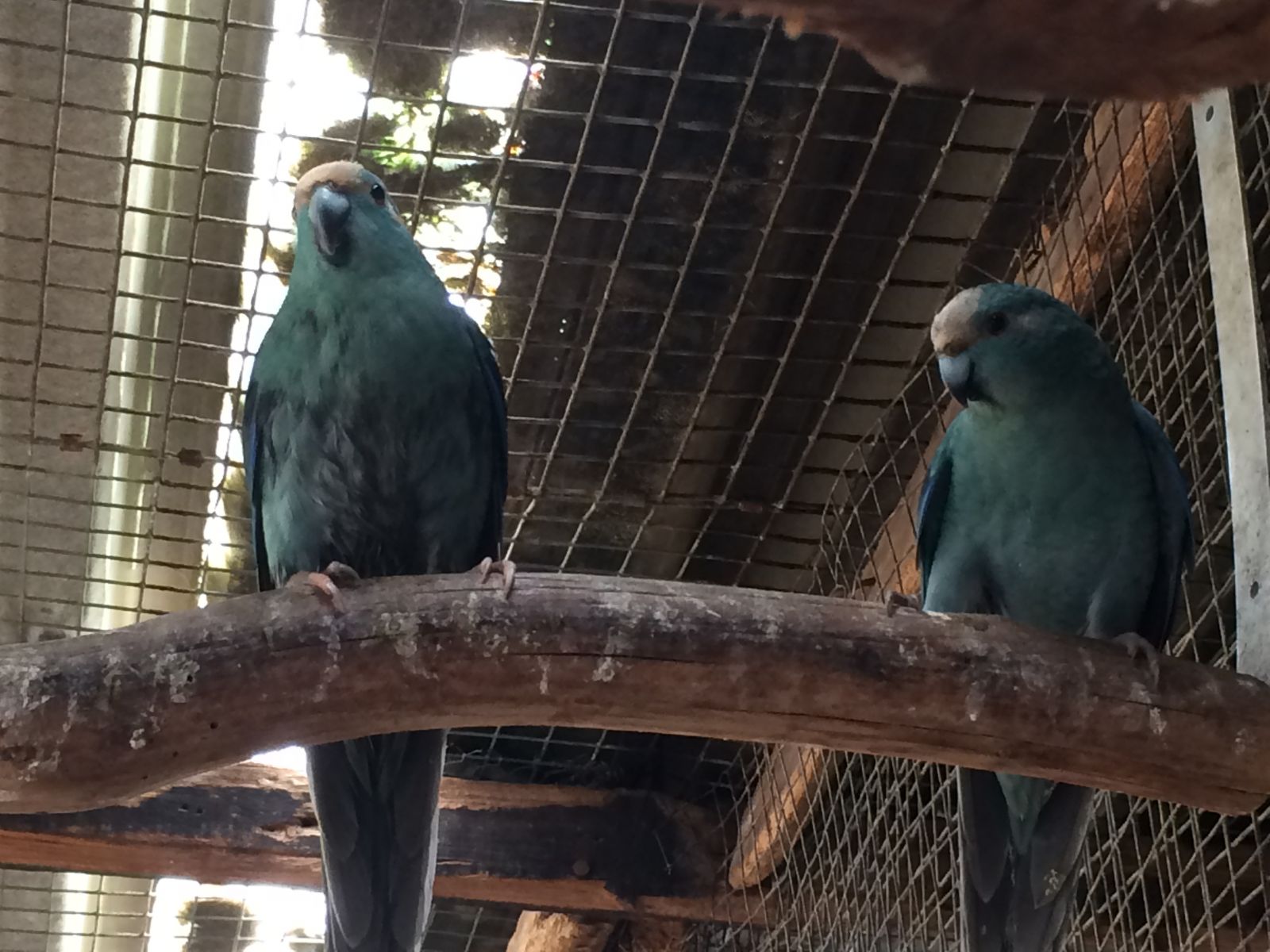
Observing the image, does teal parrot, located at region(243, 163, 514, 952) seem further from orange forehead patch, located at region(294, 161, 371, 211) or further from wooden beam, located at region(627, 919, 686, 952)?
wooden beam, located at region(627, 919, 686, 952)

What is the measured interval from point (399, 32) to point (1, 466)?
1.14 meters

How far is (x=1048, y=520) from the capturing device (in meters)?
1.88

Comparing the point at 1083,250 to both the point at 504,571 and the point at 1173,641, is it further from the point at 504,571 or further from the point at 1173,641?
the point at 504,571

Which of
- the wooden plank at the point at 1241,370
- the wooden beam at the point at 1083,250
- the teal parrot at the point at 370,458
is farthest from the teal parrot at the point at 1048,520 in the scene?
the teal parrot at the point at 370,458

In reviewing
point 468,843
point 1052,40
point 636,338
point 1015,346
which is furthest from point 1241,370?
point 468,843

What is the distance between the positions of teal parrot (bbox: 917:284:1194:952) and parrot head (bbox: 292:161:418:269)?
0.84m

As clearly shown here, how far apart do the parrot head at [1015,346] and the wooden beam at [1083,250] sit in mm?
296

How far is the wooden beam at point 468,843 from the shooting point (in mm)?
2484

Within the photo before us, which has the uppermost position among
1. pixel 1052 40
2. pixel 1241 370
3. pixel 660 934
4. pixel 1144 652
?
pixel 1241 370

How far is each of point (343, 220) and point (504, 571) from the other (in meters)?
0.71

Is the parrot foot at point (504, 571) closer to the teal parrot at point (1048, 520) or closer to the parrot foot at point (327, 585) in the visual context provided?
the parrot foot at point (327, 585)

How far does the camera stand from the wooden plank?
1.62 meters

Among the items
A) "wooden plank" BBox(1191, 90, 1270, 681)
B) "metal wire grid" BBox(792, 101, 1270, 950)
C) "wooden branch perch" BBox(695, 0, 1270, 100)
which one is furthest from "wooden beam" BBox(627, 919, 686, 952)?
"wooden branch perch" BBox(695, 0, 1270, 100)

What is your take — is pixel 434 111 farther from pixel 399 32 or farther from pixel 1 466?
pixel 1 466
